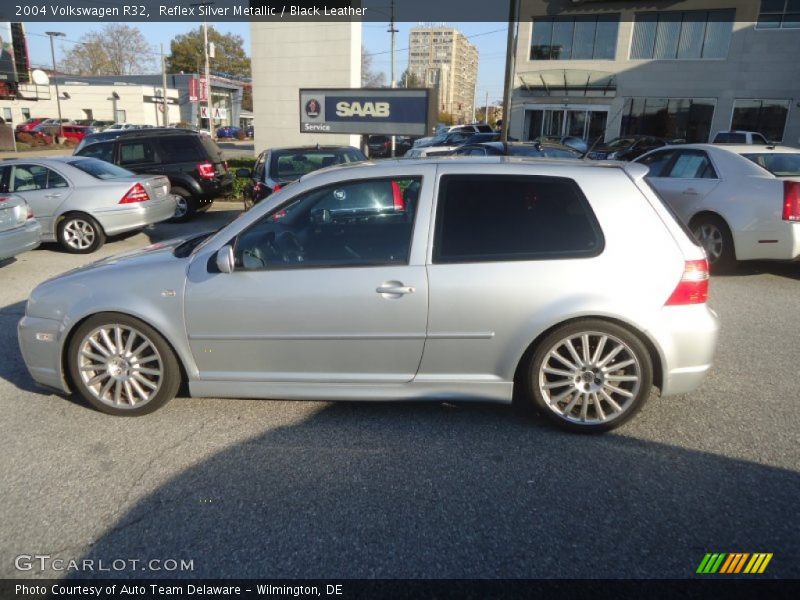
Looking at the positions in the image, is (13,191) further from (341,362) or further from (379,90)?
(341,362)

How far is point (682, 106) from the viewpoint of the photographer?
3139 cm

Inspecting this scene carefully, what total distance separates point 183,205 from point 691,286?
1067cm

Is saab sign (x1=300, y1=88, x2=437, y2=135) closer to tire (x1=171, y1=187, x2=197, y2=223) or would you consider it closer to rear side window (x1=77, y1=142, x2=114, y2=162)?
tire (x1=171, y1=187, x2=197, y2=223)

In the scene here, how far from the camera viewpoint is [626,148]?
2016 centimetres

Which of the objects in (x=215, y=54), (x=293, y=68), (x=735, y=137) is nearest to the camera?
(x=293, y=68)

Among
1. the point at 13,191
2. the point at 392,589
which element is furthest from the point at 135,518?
the point at 13,191

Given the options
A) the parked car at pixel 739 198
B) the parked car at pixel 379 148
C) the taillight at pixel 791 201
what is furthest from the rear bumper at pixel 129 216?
the parked car at pixel 379 148

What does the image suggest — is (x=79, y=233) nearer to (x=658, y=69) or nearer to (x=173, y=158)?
(x=173, y=158)

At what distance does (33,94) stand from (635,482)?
59.8 meters

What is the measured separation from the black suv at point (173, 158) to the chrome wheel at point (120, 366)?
8640mm

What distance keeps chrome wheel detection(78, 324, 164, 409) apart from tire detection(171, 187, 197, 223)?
8.74m

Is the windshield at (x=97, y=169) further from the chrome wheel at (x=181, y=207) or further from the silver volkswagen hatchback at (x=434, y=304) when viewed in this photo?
the silver volkswagen hatchback at (x=434, y=304)

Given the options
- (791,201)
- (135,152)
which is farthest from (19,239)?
(791,201)

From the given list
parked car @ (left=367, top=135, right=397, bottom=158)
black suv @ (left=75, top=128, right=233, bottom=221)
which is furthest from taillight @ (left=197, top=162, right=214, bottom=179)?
parked car @ (left=367, top=135, right=397, bottom=158)
